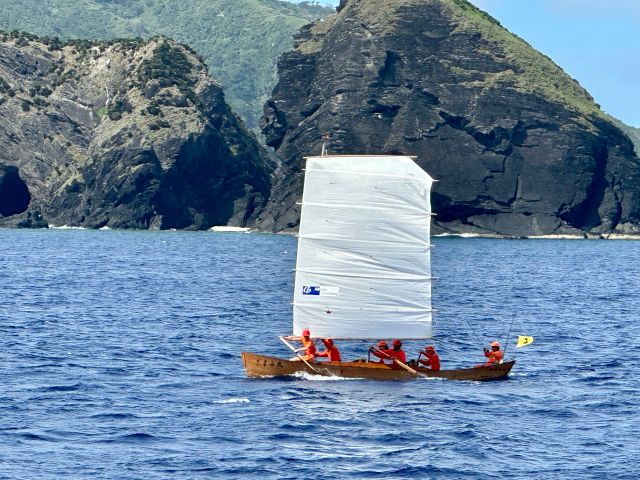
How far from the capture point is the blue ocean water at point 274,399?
31.9 meters

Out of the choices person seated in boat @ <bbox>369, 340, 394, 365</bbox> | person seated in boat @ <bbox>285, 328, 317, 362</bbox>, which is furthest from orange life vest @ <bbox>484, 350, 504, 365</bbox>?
person seated in boat @ <bbox>285, 328, 317, 362</bbox>

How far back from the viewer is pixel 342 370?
4306 cm

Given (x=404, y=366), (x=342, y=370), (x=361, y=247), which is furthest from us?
(x=361, y=247)

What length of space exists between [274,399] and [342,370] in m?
4.23

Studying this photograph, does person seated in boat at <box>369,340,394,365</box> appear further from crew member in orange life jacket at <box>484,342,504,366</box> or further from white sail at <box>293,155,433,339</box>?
crew member in orange life jacket at <box>484,342,504,366</box>

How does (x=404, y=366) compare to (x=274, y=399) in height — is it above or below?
above

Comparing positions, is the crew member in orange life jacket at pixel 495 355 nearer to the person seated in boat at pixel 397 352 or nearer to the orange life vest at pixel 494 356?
the orange life vest at pixel 494 356

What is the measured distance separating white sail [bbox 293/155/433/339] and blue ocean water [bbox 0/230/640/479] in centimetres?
265

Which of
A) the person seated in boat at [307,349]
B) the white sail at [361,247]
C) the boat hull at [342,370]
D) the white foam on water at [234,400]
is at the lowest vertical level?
the white foam on water at [234,400]

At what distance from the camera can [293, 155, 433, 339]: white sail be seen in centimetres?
4381

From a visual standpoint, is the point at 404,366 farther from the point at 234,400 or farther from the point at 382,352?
the point at 234,400

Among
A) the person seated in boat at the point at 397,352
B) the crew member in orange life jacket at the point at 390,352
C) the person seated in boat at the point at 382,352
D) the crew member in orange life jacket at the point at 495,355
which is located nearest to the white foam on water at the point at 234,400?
the person seated in boat at the point at 382,352

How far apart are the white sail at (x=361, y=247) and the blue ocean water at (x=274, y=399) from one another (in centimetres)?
265

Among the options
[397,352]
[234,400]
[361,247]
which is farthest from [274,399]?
[361,247]
